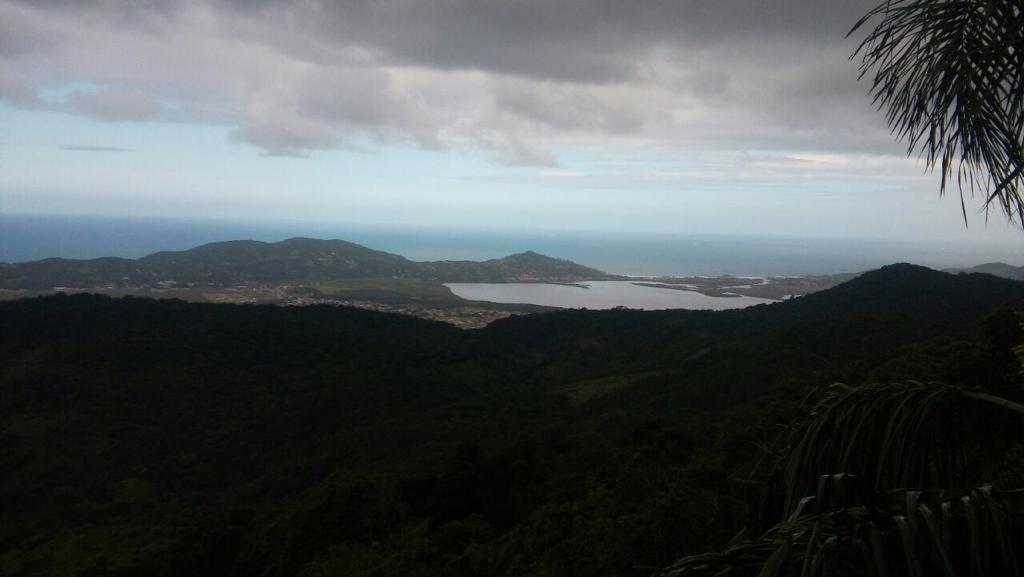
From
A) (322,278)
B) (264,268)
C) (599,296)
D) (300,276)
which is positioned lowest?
(599,296)

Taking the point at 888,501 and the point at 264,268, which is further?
the point at 264,268

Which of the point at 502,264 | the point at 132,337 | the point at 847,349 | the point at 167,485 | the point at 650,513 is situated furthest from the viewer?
the point at 502,264

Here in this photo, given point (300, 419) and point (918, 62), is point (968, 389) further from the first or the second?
point (300, 419)

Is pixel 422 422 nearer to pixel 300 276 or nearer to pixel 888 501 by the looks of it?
pixel 888 501

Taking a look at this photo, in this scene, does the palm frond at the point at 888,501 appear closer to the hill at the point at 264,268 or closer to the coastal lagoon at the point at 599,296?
the coastal lagoon at the point at 599,296

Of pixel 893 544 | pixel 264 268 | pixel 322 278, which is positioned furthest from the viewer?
pixel 264 268

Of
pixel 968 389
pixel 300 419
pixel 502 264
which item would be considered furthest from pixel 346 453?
pixel 502 264

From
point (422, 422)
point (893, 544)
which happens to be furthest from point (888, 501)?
point (422, 422)

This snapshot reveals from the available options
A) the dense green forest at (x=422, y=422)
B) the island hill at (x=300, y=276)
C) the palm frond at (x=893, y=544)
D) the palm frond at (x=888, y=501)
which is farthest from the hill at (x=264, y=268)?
the palm frond at (x=893, y=544)
